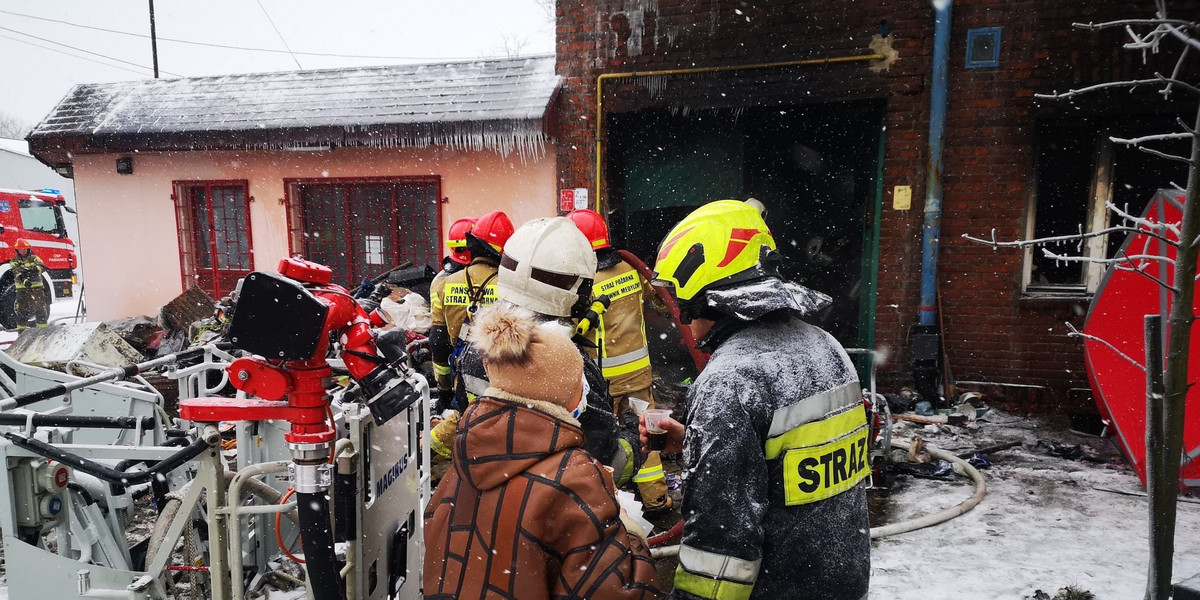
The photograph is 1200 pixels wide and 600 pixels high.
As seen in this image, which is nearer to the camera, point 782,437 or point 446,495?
point 782,437

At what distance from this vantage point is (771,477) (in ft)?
5.54

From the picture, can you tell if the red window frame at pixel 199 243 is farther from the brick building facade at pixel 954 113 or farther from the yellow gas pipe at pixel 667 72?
the yellow gas pipe at pixel 667 72

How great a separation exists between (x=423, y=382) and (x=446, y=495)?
0.88 meters

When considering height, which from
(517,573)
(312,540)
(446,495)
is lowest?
(312,540)

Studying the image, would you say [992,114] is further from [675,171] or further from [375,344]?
[375,344]

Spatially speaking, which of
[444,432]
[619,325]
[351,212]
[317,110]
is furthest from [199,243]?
[619,325]

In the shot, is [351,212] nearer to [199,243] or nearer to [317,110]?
[317,110]

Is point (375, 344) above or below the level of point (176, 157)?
below

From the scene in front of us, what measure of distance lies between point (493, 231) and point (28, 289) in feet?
39.2

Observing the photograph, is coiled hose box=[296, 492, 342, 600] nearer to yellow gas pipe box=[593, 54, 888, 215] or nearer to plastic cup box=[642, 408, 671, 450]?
plastic cup box=[642, 408, 671, 450]

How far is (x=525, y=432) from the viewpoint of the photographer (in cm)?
168

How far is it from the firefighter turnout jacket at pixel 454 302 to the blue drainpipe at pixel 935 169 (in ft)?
14.8

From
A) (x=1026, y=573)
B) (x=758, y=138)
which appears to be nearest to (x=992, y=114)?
(x=758, y=138)

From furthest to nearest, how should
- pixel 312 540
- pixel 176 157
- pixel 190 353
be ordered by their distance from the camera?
pixel 176 157
pixel 190 353
pixel 312 540
